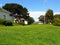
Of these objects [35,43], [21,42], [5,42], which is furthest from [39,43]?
[5,42]

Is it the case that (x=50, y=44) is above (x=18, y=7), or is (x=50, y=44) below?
below

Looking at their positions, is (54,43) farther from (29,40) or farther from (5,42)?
(5,42)

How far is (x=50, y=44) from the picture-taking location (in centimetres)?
1717

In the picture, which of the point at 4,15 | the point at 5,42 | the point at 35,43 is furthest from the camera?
the point at 4,15

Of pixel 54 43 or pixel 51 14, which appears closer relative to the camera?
pixel 54 43

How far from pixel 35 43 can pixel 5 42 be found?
2.58m

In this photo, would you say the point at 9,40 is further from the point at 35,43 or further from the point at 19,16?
the point at 19,16

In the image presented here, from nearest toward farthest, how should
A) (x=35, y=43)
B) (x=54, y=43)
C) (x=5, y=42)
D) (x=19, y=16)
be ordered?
(x=5, y=42), (x=35, y=43), (x=54, y=43), (x=19, y=16)

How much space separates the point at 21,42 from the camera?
15797mm

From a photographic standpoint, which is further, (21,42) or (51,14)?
(51,14)

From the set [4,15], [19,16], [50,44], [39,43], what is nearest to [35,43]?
[39,43]

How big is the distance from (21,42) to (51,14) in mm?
68545

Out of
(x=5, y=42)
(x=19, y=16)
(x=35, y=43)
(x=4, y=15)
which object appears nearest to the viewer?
(x=5, y=42)

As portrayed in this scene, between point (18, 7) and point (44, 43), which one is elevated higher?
point (18, 7)
